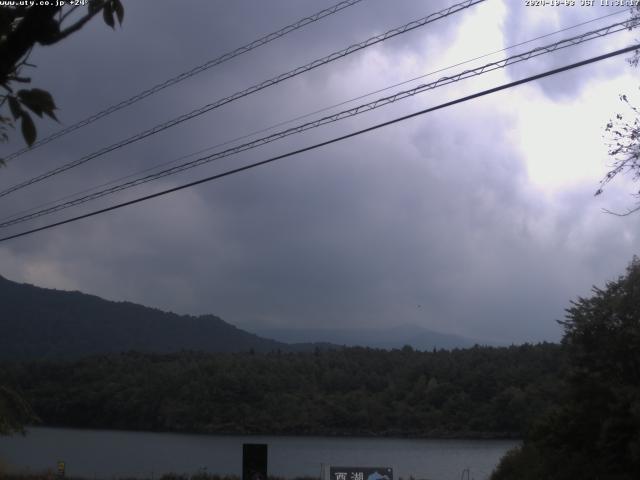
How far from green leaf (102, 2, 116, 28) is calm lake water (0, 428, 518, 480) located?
25068 mm

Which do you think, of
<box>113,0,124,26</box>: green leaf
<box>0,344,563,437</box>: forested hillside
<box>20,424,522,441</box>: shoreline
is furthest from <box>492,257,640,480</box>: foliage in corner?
<box>0,344,563,437</box>: forested hillside

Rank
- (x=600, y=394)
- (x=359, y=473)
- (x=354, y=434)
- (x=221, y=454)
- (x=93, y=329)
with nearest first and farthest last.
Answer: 1. (x=359, y=473)
2. (x=600, y=394)
3. (x=221, y=454)
4. (x=354, y=434)
5. (x=93, y=329)

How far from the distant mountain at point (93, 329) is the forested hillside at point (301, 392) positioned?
92.0ft

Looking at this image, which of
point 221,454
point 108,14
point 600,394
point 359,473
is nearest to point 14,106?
point 108,14

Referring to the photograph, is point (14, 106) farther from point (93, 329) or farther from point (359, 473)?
point (93, 329)

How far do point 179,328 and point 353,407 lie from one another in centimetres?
7400

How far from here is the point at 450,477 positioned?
90.2 feet

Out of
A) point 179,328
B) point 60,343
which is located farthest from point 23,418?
point 179,328

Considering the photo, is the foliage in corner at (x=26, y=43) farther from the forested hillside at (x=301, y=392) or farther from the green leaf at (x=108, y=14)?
the forested hillside at (x=301, y=392)

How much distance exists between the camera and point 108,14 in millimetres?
3955

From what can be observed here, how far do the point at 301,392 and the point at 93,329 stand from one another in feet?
209

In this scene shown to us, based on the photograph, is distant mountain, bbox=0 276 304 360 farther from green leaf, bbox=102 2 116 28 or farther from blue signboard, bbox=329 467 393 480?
green leaf, bbox=102 2 116 28

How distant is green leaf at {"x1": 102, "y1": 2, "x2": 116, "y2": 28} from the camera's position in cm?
392

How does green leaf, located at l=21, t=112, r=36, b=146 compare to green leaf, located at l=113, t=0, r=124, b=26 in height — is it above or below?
below
